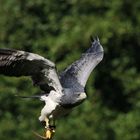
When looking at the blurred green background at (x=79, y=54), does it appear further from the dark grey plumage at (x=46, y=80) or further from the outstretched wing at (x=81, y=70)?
the dark grey plumage at (x=46, y=80)

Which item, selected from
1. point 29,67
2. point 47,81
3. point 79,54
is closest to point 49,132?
point 47,81

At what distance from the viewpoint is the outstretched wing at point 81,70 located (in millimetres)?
8219

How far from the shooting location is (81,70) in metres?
8.52

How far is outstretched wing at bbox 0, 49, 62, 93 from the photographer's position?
306 inches

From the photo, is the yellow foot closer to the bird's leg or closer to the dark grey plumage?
the bird's leg

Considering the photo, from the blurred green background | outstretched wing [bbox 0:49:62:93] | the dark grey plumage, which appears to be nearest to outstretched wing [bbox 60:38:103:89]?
the dark grey plumage

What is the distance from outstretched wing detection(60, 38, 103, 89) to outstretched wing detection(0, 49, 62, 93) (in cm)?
23

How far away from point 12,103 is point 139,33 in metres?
2.41

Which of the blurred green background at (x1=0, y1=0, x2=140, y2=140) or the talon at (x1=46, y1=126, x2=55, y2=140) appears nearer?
the talon at (x1=46, y1=126, x2=55, y2=140)

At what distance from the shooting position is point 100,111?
1631cm

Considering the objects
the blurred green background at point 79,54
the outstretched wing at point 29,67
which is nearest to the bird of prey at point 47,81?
the outstretched wing at point 29,67

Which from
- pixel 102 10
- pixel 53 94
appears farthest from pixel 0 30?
pixel 53 94

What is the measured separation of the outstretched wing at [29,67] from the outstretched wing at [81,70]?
228 mm

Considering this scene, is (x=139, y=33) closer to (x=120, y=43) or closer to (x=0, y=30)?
(x=120, y=43)
